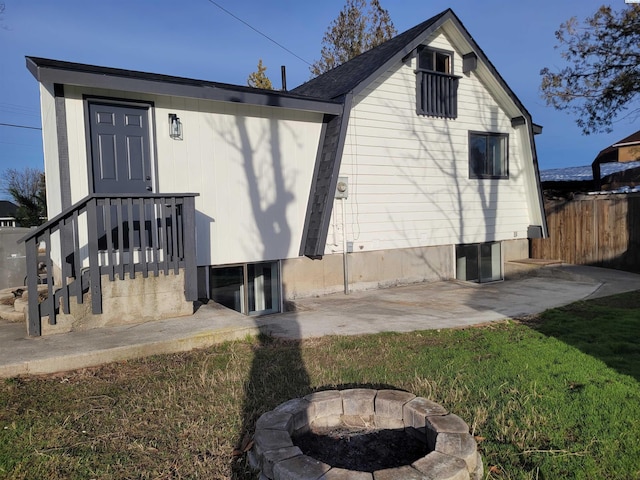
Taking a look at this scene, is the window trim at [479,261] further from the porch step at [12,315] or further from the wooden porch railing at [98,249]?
the porch step at [12,315]

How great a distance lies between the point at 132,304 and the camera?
536cm

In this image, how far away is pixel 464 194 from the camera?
1048 centimetres

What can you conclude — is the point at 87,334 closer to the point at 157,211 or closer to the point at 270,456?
the point at 157,211

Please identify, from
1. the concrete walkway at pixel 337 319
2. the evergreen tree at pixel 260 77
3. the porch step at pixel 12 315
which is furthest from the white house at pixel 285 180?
the evergreen tree at pixel 260 77

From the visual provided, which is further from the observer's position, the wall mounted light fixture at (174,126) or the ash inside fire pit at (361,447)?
the wall mounted light fixture at (174,126)

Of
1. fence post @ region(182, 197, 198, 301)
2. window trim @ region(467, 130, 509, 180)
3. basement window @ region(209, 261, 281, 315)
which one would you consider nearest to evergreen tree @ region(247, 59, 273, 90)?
window trim @ region(467, 130, 509, 180)

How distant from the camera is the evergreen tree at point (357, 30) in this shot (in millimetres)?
21047

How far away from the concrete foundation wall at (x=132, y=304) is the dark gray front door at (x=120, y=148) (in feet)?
6.03

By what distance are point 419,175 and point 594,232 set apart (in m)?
5.51

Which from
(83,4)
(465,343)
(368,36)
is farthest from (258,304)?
(368,36)

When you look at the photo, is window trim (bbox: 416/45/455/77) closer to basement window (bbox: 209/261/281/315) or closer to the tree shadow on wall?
the tree shadow on wall

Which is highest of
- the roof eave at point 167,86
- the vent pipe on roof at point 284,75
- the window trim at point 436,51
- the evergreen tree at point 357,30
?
the evergreen tree at point 357,30

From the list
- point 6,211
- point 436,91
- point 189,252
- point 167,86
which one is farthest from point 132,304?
point 6,211

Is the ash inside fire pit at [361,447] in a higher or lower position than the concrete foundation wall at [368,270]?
lower
